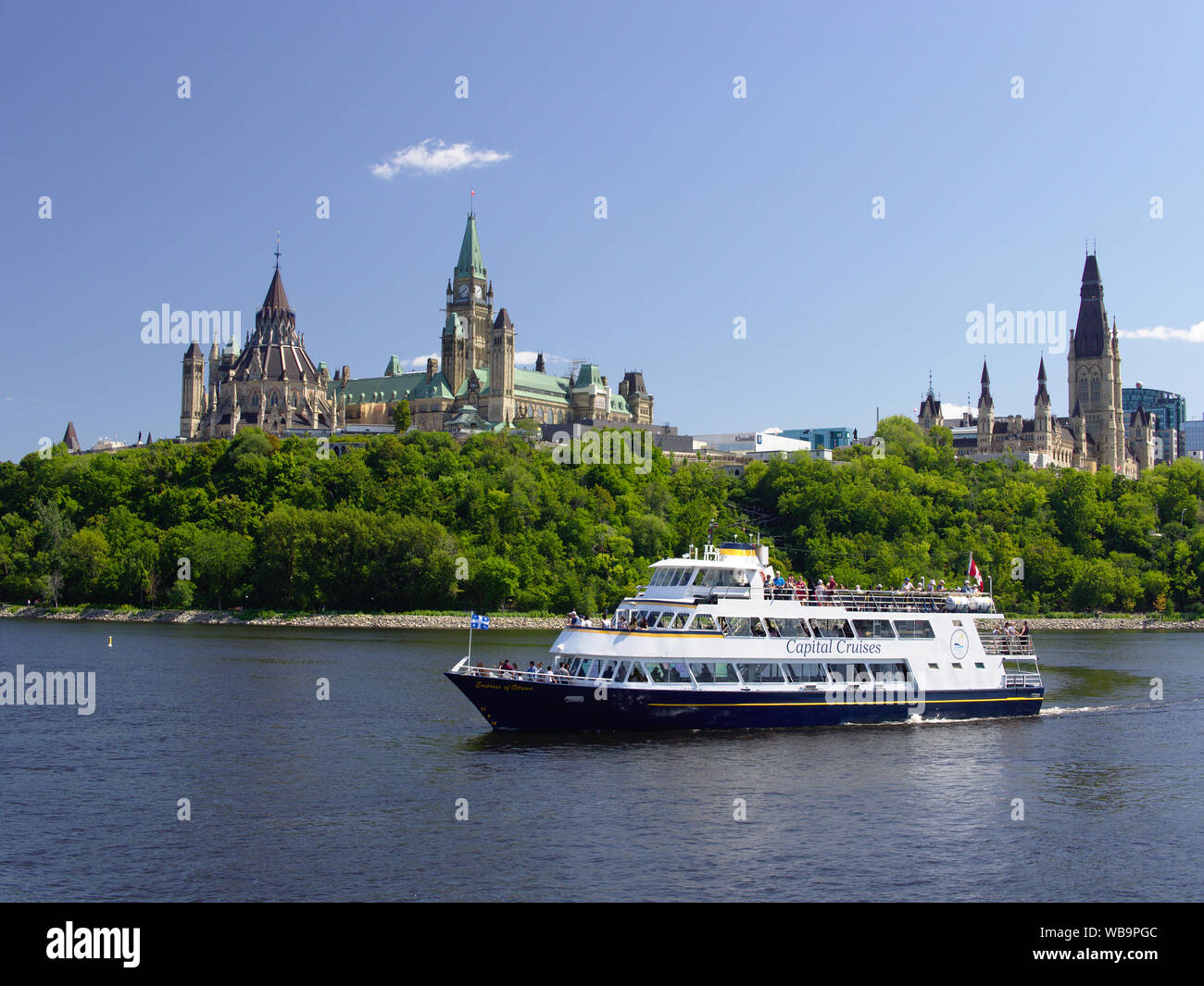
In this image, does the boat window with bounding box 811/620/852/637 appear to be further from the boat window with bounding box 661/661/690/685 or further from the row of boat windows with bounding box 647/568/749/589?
the boat window with bounding box 661/661/690/685

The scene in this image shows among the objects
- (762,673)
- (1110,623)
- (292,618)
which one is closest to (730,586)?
(762,673)

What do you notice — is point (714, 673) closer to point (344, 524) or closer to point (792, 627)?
point (792, 627)

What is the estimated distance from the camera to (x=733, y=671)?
4162 centimetres

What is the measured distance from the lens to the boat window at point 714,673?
4106 centimetres

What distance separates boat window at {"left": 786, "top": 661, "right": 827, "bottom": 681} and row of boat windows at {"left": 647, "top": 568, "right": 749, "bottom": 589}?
3.28 meters

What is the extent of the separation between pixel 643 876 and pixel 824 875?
12.5 feet

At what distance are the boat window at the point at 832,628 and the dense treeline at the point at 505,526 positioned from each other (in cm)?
6461

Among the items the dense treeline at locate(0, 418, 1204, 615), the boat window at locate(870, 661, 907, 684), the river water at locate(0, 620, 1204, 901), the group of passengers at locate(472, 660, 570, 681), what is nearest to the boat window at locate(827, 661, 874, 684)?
the boat window at locate(870, 661, 907, 684)

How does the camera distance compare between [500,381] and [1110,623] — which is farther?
[500,381]

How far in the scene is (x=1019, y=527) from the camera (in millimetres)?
136500

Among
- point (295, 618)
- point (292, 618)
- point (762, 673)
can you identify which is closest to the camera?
point (762, 673)

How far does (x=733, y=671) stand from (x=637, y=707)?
12.7ft

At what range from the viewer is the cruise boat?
3972 centimetres
